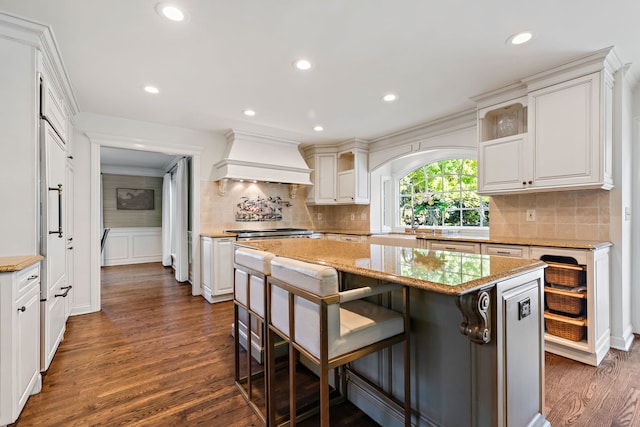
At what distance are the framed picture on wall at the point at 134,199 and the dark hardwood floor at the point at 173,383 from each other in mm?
4494

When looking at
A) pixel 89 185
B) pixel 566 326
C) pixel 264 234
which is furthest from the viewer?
pixel 264 234

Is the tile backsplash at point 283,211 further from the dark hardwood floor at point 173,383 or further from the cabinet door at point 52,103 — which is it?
the cabinet door at point 52,103

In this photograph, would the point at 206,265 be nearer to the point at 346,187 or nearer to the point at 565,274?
the point at 346,187

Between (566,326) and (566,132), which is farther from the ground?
(566,132)

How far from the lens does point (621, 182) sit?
249 cm

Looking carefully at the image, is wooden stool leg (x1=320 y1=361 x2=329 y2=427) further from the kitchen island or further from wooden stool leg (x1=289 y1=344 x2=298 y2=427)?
the kitchen island

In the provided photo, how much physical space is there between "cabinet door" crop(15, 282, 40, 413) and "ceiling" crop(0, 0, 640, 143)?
1755mm

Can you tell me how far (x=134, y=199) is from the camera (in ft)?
23.6

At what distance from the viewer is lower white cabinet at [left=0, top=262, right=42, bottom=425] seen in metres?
1.54

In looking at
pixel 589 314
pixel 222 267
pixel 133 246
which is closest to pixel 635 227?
pixel 589 314

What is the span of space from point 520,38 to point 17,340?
3642 mm

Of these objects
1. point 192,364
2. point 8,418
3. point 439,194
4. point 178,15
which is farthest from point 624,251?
point 8,418

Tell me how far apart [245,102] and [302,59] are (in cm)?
111

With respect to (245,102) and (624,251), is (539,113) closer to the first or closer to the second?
(624,251)
